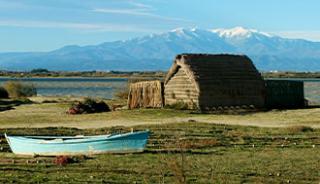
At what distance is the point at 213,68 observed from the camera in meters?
47.8

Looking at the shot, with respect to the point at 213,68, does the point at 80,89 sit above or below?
below

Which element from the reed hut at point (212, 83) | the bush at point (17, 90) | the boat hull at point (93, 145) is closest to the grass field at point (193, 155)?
the boat hull at point (93, 145)

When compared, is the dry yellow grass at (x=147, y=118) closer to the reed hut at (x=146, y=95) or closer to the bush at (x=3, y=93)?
the reed hut at (x=146, y=95)

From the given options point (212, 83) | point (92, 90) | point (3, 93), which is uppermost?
point (212, 83)

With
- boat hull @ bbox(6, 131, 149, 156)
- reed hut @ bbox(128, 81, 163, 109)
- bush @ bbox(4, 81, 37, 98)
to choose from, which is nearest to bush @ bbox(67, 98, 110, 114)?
reed hut @ bbox(128, 81, 163, 109)

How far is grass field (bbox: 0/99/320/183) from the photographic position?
62.1 ft

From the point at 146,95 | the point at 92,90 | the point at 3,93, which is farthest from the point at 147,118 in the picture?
the point at 92,90

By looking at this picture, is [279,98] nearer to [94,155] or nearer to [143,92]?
[143,92]

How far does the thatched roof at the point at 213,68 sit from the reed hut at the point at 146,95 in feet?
2.86

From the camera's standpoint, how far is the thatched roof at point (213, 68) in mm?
46438

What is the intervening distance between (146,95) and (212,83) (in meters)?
5.43

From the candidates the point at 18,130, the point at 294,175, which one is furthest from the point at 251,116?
the point at 294,175

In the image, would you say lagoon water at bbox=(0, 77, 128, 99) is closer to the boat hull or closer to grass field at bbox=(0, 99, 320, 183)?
grass field at bbox=(0, 99, 320, 183)

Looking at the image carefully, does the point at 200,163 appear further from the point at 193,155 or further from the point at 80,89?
the point at 80,89
